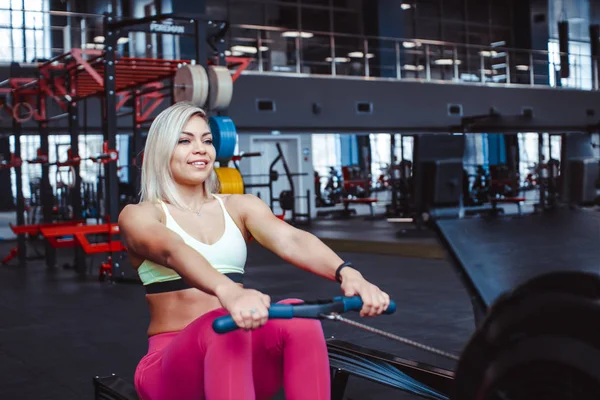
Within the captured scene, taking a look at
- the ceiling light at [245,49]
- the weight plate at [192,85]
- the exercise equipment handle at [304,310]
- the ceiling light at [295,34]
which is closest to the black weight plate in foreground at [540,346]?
the exercise equipment handle at [304,310]

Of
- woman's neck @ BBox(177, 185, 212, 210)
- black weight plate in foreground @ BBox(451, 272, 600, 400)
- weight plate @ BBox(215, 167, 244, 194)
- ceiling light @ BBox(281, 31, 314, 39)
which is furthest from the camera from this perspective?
ceiling light @ BBox(281, 31, 314, 39)

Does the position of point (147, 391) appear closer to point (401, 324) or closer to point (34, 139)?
point (401, 324)

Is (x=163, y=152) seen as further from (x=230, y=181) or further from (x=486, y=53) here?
(x=486, y=53)

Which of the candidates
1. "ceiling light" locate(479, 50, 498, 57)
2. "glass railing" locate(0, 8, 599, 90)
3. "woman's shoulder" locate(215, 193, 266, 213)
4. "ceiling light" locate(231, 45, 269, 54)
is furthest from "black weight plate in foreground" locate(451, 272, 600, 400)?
"ceiling light" locate(479, 50, 498, 57)

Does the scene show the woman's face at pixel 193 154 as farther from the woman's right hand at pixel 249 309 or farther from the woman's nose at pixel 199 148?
the woman's right hand at pixel 249 309

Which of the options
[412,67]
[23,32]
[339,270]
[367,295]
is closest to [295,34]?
[412,67]

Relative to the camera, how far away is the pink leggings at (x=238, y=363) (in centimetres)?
137

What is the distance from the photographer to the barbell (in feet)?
17.5

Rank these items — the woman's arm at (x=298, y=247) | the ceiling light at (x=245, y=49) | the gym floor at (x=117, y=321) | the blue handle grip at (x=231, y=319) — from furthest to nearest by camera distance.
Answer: the ceiling light at (x=245, y=49) < the gym floor at (x=117, y=321) < the woman's arm at (x=298, y=247) < the blue handle grip at (x=231, y=319)

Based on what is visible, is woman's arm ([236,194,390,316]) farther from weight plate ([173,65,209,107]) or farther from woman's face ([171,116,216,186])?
weight plate ([173,65,209,107])

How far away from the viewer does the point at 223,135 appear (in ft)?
16.0

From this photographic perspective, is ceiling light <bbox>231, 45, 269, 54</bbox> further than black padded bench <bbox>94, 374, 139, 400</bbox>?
Yes

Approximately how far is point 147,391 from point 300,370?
353 mm

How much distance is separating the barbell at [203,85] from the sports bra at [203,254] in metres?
3.73
